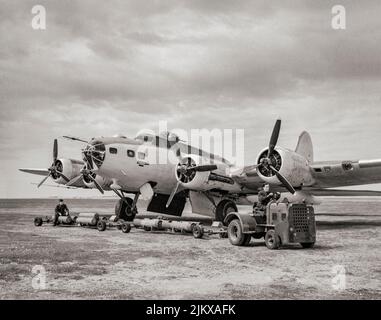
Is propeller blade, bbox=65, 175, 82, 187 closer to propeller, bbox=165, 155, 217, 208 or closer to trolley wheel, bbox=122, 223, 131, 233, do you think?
trolley wheel, bbox=122, 223, 131, 233

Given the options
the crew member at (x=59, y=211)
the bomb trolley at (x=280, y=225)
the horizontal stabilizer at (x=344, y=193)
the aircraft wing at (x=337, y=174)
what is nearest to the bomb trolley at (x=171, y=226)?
the bomb trolley at (x=280, y=225)

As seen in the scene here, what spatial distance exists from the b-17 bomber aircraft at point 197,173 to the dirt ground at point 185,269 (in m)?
3.75

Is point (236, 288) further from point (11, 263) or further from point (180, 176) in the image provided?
point (180, 176)

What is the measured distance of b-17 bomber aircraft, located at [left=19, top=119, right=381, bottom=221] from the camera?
629 inches

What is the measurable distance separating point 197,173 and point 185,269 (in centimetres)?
910

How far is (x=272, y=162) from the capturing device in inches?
616

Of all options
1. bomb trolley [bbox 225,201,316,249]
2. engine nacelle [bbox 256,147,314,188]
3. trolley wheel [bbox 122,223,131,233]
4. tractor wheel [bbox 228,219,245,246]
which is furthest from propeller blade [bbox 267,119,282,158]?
trolley wheel [bbox 122,223,131,233]

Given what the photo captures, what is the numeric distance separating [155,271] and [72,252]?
3.63 m

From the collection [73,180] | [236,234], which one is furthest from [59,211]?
[236,234]

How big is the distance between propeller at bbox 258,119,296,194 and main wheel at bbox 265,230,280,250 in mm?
4031

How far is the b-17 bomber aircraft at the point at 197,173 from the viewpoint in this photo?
629 inches

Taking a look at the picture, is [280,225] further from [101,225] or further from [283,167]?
[101,225]
